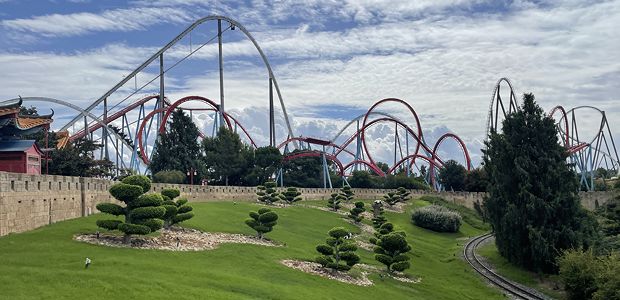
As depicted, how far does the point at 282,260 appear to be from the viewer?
34.2m

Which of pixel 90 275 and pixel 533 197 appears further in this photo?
pixel 533 197

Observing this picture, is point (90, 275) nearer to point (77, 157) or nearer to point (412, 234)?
point (77, 157)

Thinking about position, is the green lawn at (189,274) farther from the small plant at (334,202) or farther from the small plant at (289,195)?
the small plant at (334,202)

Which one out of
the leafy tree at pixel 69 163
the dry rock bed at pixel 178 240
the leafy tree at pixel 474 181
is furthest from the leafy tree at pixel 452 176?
the dry rock bed at pixel 178 240

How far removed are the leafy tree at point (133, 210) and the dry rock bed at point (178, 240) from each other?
0.73 meters

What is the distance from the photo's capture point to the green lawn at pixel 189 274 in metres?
21.1

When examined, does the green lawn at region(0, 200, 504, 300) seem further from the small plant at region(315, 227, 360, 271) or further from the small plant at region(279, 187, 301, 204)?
the small plant at region(279, 187, 301, 204)

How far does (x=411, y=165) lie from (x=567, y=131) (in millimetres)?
31546

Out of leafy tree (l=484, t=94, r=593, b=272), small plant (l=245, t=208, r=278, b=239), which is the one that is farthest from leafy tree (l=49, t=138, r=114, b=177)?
leafy tree (l=484, t=94, r=593, b=272)

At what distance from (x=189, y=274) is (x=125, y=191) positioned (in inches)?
302

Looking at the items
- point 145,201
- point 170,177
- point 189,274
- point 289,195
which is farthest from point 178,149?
point 189,274

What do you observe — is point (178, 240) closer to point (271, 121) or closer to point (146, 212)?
point (146, 212)

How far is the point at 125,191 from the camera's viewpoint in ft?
101

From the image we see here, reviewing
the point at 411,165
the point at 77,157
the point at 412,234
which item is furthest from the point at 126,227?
the point at 411,165
